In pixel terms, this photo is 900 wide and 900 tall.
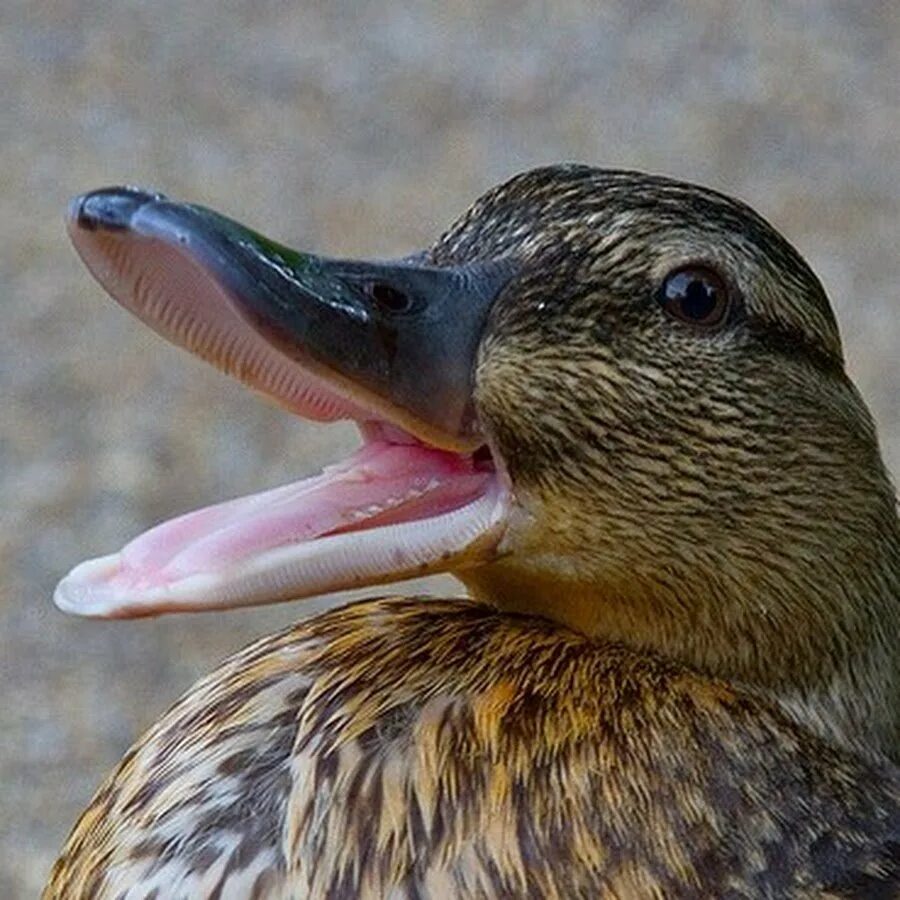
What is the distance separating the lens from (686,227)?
1281 mm

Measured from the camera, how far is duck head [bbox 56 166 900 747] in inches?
45.1

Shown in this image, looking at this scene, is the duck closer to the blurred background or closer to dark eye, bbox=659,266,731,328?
dark eye, bbox=659,266,731,328

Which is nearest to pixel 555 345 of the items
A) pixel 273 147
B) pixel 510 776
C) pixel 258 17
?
pixel 510 776

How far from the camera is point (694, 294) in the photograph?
1.26 m

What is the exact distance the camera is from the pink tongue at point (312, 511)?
1157mm

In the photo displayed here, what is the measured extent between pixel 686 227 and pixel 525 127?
228 centimetres

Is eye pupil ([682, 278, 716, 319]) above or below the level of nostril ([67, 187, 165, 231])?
below

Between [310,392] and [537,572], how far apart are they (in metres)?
0.18

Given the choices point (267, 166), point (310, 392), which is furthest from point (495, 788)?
point (267, 166)

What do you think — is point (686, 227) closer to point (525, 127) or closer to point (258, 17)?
point (525, 127)

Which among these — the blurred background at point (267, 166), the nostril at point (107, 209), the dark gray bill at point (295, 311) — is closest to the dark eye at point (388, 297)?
the dark gray bill at point (295, 311)

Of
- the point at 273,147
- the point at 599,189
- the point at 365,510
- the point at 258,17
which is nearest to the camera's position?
the point at 365,510

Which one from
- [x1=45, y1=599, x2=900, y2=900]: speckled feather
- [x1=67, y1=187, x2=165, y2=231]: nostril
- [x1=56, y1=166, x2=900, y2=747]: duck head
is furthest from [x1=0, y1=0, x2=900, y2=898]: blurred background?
[x1=67, y1=187, x2=165, y2=231]: nostril

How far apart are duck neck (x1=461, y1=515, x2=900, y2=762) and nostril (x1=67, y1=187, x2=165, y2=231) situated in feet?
0.99
